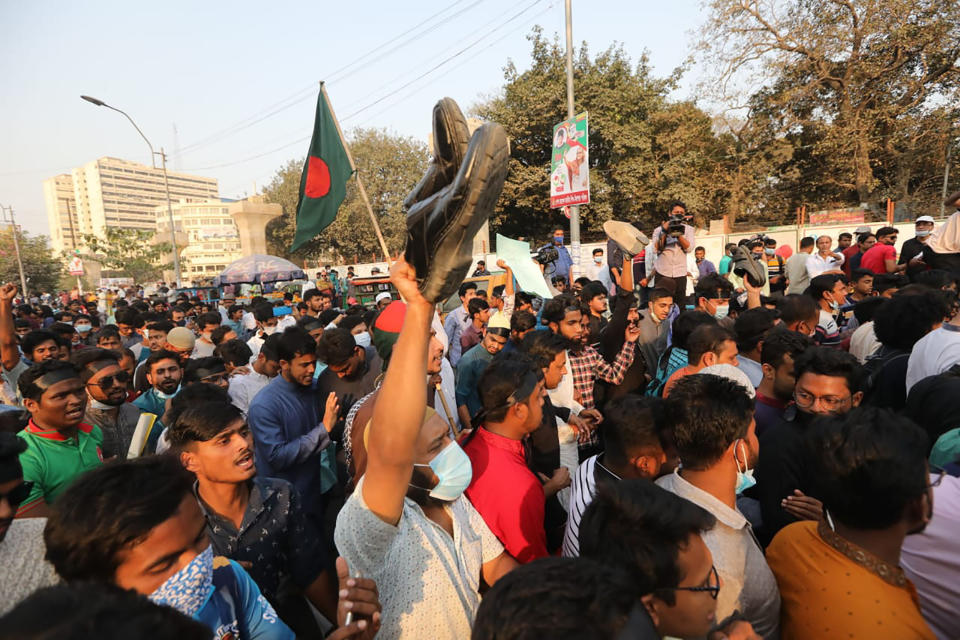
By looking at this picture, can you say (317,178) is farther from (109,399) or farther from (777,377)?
(777,377)

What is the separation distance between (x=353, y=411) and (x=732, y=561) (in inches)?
67.5

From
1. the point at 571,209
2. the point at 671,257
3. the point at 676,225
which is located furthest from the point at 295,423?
the point at 571,209

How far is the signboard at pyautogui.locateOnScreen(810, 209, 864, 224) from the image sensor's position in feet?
52.0

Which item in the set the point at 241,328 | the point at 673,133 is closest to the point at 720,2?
the point at 673,133

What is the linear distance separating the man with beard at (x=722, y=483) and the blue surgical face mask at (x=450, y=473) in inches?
32.0

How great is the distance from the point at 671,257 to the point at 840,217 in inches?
570

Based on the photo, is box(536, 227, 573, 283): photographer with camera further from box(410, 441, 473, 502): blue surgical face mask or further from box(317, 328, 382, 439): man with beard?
box(410, 441, 473, 502): blue surgical face mask

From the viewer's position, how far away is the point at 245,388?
4.16 metres

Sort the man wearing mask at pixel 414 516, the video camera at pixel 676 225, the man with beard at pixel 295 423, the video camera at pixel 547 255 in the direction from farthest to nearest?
the video camera at pixel 547 255, the video camera at pixel 676 225, the man with beard at pixel 295 423, the man wearing mask at pixel 414 516

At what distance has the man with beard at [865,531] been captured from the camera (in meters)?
1.40

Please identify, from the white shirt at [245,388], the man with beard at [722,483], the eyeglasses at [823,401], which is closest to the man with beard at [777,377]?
the eyeglasses at [823,401]

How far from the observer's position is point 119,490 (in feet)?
4.33

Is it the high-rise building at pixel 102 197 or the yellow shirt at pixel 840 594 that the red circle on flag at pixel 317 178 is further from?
the high-rise building at pixel 102 197

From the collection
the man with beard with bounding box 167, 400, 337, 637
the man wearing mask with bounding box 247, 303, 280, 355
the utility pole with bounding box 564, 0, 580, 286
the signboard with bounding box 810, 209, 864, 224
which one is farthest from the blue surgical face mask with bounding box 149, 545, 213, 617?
the signboard with bounding box 810, 209, 864, 224
